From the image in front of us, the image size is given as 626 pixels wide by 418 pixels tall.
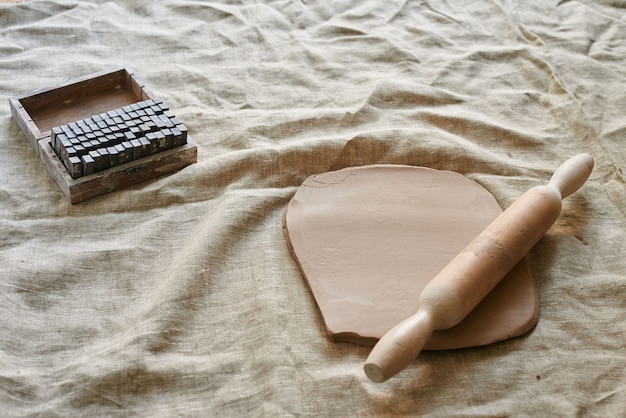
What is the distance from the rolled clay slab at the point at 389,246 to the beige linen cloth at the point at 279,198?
0.13 ft

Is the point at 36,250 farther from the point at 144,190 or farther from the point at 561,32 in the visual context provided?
the point at 561,32

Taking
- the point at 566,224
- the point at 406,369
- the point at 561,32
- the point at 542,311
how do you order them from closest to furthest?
the point at 406,369, the point at 542,311, the point at 566,224, the point at 561,32

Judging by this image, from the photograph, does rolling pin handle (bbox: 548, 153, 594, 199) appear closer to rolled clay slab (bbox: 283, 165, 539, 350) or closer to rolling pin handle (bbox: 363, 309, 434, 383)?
rolled clay slab (bbox: 283, 165, 539, 350)

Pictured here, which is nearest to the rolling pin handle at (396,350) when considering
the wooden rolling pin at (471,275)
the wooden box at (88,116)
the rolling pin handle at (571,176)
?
the wooden rolling pin at (471,275)

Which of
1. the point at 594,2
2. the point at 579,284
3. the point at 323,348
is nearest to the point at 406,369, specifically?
the point at 323,348

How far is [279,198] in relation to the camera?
4.92 feet

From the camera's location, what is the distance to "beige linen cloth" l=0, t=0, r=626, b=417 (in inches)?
45.6

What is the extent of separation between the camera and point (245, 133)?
166 centimetres

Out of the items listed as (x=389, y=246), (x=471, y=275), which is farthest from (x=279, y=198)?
(x=471, y=275)

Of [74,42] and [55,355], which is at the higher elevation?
[74,42]

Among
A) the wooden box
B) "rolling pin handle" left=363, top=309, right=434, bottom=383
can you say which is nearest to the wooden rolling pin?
"rolling pin handle" left=363, top=309, right=434, bottom=383

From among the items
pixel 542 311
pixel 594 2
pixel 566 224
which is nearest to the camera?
pixel 542 311

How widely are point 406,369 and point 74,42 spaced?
4.12 ft

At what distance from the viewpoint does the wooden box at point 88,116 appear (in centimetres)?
147
